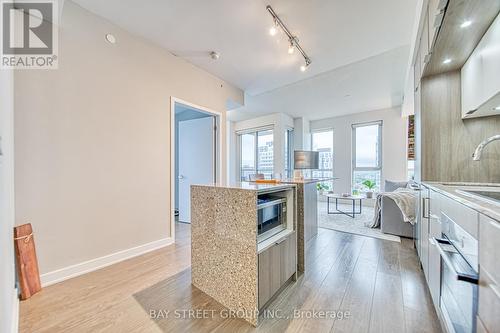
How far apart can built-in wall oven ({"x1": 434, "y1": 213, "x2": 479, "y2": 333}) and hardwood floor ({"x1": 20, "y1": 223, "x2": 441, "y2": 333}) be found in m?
0.42

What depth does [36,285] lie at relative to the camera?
1.82 meters

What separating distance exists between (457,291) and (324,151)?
20.4 feet

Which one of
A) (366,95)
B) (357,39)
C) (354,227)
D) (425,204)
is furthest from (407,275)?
(366,95)

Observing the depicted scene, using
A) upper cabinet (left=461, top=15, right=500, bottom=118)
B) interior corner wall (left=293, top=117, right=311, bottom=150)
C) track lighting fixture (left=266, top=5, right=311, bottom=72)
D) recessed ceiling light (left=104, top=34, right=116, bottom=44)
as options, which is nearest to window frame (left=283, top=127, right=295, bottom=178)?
interior corner wall (left=293, top=117, right=311, bottom=150)

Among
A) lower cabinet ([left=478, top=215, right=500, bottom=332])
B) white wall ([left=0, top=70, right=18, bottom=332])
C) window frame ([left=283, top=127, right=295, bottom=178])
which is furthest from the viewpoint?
window frame ([left=283, top=127, right=295, bottom=178])

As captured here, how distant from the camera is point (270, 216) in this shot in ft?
5.76

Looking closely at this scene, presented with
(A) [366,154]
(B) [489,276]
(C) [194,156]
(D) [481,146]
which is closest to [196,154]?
(C) [194,156]

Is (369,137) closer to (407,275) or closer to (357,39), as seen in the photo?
(357,39)

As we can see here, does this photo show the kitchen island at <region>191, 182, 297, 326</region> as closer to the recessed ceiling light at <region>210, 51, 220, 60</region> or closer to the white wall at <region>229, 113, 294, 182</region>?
the recessed ceiling light at <region>210, 51, 220, 60</region>

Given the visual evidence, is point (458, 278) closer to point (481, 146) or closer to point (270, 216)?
point (481, 146)

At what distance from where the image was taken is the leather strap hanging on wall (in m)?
1.73

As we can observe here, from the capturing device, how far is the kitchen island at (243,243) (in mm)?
1474

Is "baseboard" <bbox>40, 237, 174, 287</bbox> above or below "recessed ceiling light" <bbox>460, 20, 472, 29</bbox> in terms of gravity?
below

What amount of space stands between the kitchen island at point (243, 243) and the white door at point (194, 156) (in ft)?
6.75
